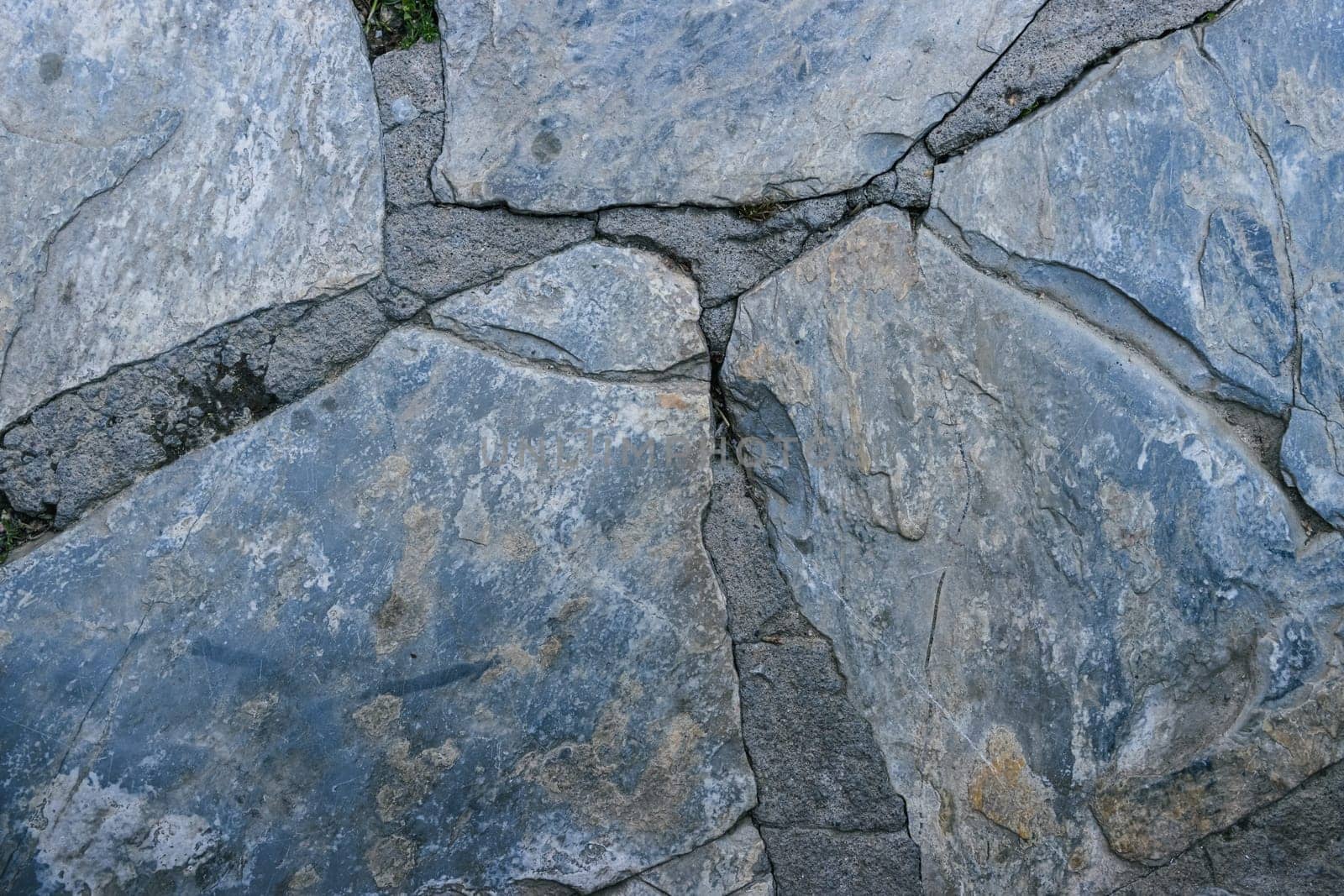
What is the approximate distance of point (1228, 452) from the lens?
131cm

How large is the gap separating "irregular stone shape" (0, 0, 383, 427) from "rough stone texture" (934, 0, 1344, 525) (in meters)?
0.92

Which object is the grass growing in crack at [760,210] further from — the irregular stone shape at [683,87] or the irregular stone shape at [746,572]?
the irregular stone shape at [746,572]

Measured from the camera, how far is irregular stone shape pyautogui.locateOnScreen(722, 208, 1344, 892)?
131 centimetres

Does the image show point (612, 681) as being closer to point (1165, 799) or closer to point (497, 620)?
point (497, 620)

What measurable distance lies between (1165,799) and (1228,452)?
0.46 m

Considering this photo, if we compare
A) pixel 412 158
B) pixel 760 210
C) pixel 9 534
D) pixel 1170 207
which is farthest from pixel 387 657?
pixel 1170 207

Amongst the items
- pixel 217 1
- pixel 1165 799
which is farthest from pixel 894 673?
pixel 217 1

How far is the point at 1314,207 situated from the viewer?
1.30m

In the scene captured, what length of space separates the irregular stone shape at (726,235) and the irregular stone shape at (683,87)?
42mm

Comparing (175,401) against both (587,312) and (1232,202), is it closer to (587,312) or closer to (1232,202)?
(587,312)

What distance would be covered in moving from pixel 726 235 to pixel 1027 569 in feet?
1.93

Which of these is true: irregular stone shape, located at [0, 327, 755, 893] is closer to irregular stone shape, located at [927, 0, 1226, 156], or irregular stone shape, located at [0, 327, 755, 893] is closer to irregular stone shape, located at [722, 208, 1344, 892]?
irregular stone shape, located at [722, 208, 1344, 892]

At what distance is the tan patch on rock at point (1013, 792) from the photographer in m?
1.35

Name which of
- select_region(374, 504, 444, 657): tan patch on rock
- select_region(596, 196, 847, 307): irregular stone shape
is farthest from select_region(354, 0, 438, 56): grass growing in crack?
select_region(374, 504, 444, 657): tan patch on rock
